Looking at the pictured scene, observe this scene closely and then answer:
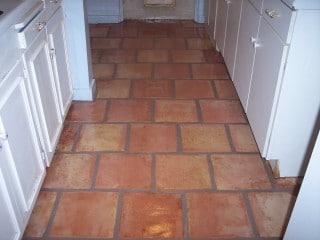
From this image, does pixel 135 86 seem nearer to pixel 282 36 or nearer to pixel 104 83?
pixel 104 83

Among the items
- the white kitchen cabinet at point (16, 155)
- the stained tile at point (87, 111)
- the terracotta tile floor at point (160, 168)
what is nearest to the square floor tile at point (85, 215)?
the terracotta tile floor at point (160, 168)

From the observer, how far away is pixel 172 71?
2998 mm

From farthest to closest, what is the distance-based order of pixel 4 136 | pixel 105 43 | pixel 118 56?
pixel 105 43 < pixel 118 56 < pixel 4 136

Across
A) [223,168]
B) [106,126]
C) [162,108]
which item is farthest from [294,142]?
[106,126]

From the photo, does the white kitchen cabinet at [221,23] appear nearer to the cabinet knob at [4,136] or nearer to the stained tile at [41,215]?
the stained tile at [41,215]

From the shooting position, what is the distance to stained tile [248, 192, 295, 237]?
1602 millimetres

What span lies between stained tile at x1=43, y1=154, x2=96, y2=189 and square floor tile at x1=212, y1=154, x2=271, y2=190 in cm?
72

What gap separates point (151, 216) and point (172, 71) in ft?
5.31

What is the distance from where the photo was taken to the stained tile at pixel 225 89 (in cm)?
262

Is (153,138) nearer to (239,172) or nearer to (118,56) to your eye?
(239,172)

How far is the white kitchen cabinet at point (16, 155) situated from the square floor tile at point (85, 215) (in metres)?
0.17

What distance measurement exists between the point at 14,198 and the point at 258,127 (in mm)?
1296

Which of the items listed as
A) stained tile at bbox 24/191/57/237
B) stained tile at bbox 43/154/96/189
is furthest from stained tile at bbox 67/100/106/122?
stained tile at bbox 24/191/57/237

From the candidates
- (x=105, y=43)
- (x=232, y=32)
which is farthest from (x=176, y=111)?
(x=105, y=43)
